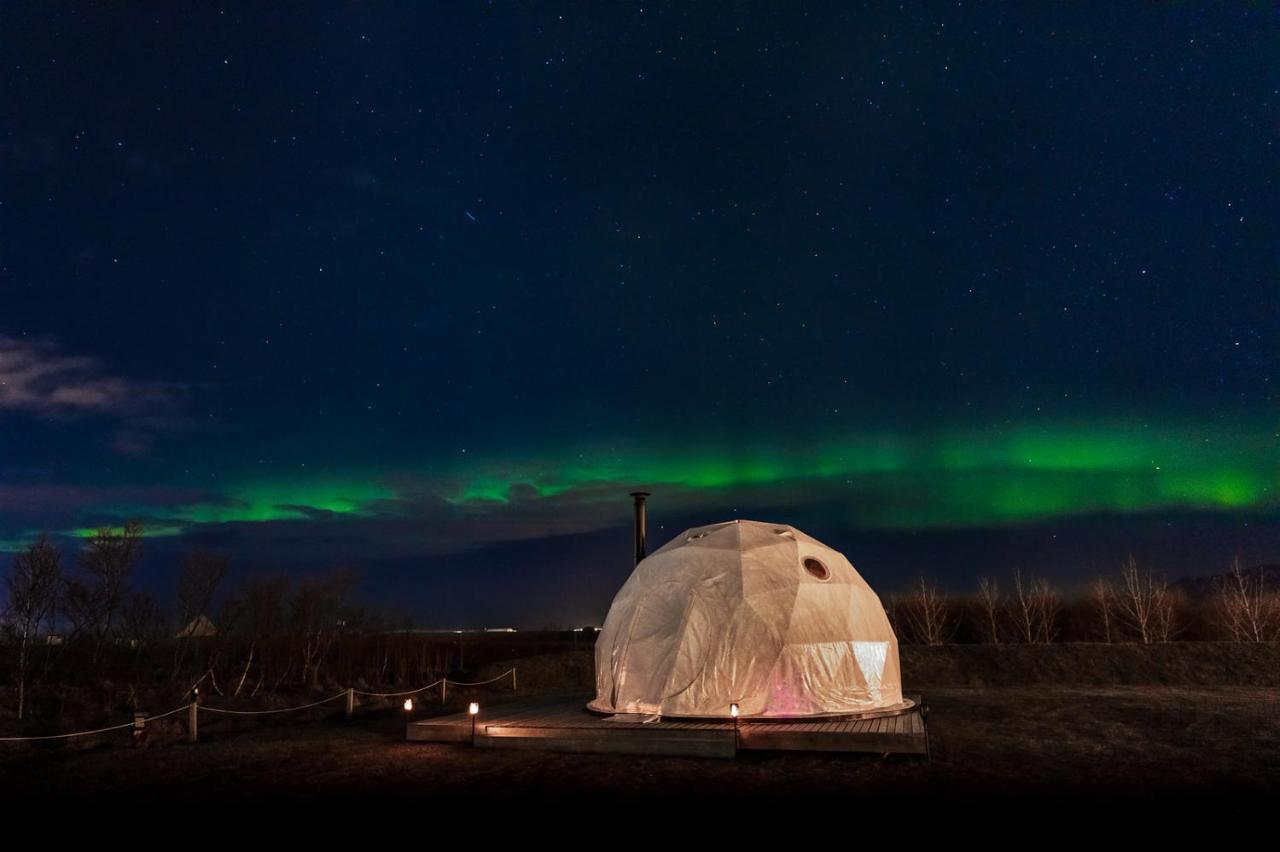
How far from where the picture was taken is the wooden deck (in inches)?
457

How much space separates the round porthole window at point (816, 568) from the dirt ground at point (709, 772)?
326 centimetres

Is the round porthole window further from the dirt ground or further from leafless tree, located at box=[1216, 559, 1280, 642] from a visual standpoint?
leafless tree, located at box=[1216, 559, 1280, 642]

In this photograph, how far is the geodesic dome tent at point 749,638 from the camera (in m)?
13.3

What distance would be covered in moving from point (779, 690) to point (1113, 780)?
4.76 meters

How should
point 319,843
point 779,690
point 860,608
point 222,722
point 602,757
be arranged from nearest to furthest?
point 319,843 → point 602,757 → point 779,690 → point 860,608 → point 222,722

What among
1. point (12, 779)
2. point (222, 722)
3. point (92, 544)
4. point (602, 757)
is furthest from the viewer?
point (92, 544)

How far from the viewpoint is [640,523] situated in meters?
19.4

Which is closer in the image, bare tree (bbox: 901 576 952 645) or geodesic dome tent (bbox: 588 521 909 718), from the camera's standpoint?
geodesic dome tent (bbox: 588 521 909 718)

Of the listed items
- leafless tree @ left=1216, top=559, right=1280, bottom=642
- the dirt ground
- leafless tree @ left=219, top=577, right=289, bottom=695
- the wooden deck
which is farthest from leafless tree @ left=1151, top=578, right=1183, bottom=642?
leafless tree @ left=219, top=577, right=289, bottom=695

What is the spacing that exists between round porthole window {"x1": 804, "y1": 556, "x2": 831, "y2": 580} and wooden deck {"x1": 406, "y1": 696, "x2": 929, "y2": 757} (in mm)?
2655

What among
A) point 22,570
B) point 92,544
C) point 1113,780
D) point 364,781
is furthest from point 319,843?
point 92,544

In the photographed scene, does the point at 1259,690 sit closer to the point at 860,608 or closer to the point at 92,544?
the point at 860,608

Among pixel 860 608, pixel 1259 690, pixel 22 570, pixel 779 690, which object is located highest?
pixel 22 570

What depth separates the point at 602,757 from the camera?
12.2m
